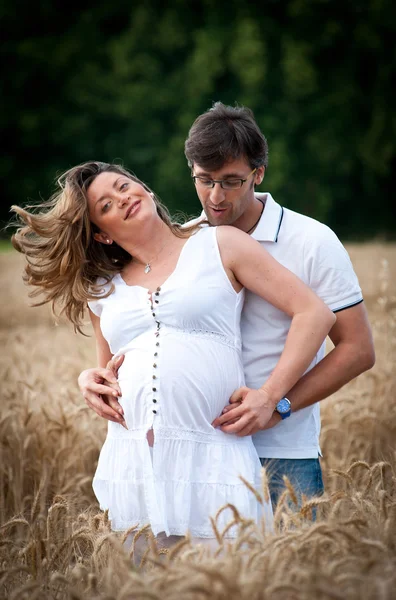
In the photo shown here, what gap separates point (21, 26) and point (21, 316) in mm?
27017

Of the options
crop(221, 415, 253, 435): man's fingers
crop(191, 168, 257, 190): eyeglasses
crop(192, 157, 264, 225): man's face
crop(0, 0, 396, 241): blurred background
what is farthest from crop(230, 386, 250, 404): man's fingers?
crop(0, 0, 396, 241): blurred background

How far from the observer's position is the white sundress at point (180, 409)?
3.10 metres

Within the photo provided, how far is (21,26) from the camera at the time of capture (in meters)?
35.4

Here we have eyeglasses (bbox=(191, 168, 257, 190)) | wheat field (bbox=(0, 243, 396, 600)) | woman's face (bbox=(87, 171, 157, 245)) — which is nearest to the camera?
wheat field (bbox=(0, 243, 396, 600))

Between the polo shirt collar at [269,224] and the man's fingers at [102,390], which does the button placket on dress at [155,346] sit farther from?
the polo shirt collar at [269,224]

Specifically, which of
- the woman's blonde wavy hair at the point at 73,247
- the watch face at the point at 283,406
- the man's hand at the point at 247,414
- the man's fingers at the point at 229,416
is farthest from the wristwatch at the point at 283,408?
the woman's blonde wavy hair at the point at 73,247

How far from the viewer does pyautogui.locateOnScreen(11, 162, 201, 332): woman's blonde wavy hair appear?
3.54 metres

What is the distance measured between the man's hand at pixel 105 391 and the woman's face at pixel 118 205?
1.79 ft

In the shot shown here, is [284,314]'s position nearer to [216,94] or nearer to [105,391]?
[105,391]

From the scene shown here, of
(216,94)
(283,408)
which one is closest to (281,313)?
(283,408)

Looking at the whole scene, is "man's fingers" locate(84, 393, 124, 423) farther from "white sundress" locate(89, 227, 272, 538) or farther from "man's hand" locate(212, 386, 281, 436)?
"man's hand" locate(212, 386, 281, 436)

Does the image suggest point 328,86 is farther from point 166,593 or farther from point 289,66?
point 166,593

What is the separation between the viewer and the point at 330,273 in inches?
138

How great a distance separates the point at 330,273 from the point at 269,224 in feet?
1.18
